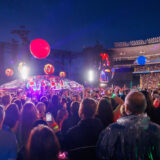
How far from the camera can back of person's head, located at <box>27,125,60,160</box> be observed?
1641 mm

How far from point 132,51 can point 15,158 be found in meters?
32.5

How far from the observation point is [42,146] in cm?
164

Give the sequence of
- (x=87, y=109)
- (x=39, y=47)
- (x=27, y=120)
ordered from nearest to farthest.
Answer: (x=87, y=109)
(x=27, y=120)
(x=39, y=47)

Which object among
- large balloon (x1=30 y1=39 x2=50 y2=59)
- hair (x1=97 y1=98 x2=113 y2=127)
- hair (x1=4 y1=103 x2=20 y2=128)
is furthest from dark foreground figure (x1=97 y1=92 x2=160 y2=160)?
large balloon (x1=30 y1=39 x2=50 y2=59)

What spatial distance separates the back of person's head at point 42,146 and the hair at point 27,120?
168 centimetres

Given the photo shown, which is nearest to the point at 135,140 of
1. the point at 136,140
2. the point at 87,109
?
the point at 136,140

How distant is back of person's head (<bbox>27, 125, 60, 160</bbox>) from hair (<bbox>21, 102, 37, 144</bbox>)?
5.52ft

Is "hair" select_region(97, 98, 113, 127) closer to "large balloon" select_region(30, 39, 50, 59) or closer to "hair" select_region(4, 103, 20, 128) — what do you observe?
"hair" select_region(4, 103, 20, 128)

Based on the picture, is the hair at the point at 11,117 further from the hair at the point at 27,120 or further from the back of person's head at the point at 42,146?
the back of person's head at the point at 42,146

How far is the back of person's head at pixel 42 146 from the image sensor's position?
164 centimetres

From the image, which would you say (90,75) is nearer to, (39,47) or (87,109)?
(39,47)

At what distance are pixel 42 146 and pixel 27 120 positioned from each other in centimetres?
180

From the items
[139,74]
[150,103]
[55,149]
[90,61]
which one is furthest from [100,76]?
[55,149]

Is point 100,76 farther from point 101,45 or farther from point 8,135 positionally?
point 8,135
